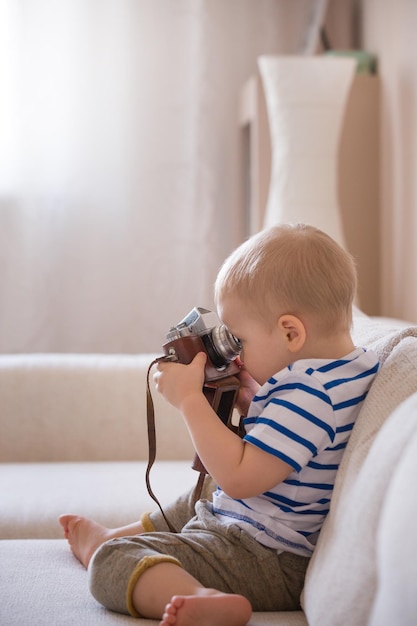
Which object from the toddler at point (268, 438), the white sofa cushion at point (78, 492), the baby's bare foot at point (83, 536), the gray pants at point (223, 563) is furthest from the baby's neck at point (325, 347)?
the white sofa cushion at point (78, 492)

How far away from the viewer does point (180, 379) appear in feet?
3.92

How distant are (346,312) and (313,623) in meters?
0.42

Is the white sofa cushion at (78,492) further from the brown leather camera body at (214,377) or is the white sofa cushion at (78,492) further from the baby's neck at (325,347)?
the baby's neck at (325,347)

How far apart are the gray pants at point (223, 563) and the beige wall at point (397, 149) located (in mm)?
1481

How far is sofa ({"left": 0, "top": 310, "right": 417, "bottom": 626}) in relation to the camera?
918 millimetres

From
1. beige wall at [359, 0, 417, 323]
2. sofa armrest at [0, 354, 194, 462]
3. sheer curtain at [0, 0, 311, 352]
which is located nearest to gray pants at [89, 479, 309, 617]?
sofa armrest at [0, 354, 194, 462]

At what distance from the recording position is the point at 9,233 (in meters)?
2.99

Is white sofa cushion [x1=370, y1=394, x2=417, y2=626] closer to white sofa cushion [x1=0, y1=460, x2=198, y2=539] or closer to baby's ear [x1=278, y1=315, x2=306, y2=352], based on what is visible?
baby's ear [x1=278, y1=315, x2=306, y2=352]

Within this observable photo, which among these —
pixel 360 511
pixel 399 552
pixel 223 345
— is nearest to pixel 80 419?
pixel 223 345

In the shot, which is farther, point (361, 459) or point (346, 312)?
point (346, 312)

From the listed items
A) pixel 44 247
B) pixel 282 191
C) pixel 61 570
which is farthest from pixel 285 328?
pixel 44 247

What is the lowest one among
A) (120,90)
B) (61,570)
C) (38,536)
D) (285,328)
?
(38,536)

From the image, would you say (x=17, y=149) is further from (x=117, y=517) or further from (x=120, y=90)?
(x=117, y=517)

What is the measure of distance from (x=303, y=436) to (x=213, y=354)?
0.21 meters
